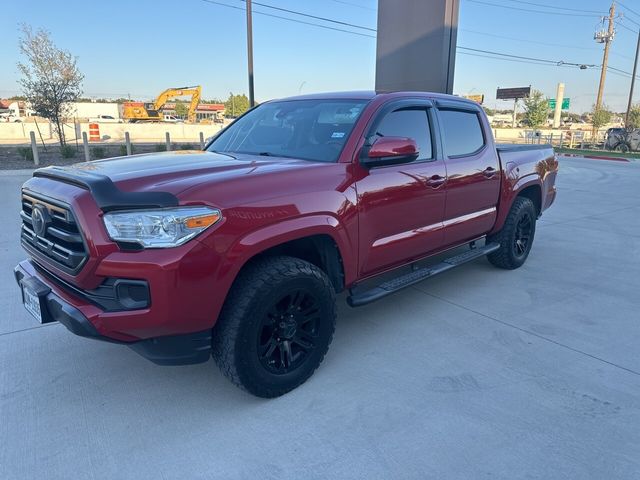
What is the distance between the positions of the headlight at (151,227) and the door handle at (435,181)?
210 cm

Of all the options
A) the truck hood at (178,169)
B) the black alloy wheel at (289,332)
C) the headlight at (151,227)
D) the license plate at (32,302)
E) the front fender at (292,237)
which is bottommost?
the black alloy wheel at (289,332)

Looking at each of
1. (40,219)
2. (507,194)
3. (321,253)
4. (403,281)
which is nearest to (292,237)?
(321,253)

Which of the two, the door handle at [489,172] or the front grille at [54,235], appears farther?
the door handle at [489,172]

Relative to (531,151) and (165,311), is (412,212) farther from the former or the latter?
(531,151)

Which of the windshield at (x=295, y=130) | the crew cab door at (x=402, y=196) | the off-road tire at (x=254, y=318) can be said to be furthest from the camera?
the windshield at (x=295, y=130)

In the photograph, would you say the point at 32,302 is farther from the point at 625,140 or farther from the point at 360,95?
the point at 625,140

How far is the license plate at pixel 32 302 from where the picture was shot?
2625mm

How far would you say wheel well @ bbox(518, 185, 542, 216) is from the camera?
213 inches

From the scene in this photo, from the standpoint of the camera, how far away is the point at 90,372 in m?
3.08

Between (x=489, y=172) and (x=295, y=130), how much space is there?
2.02 m

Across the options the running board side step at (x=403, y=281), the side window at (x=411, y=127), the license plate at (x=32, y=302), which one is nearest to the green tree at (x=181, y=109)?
the running board side step at (x=403, y=281)

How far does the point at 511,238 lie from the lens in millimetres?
5055

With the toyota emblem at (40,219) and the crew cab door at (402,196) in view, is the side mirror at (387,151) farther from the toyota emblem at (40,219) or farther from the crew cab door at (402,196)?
the toyota emblem at (40,219)

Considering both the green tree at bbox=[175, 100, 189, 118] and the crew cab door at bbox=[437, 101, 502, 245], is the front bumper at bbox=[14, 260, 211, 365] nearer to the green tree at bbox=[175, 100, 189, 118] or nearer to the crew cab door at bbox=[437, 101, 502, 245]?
the crew cab door at bbox=[437, 101, 502, 245]
